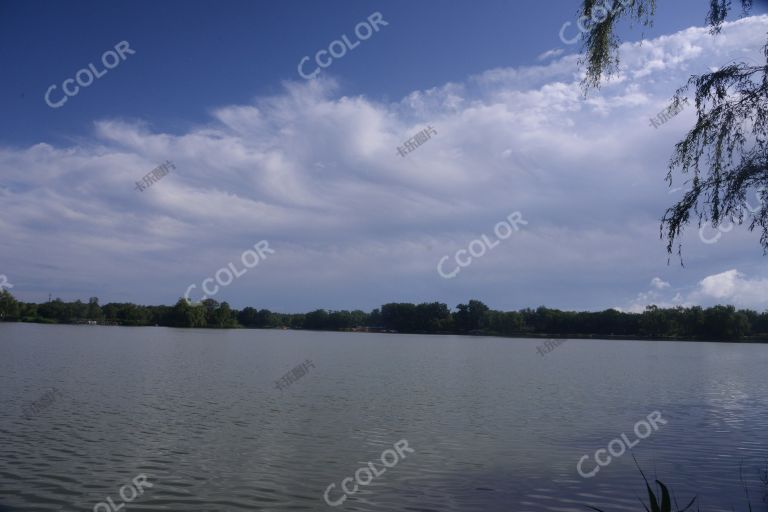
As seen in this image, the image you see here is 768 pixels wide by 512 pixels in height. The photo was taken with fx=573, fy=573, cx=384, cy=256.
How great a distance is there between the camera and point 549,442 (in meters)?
18.8

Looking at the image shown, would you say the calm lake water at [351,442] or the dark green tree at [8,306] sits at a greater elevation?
the dark green tree at [8,306]

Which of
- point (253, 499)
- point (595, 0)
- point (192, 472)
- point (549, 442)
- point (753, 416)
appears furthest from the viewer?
point (753, 416)

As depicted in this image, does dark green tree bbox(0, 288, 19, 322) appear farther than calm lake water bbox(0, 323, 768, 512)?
Yes

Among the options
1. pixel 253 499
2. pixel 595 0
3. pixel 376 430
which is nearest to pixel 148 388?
pixel 376 430

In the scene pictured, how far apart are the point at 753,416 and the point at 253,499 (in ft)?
75.9

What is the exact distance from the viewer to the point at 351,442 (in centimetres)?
1788

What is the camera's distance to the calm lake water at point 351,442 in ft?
41.5

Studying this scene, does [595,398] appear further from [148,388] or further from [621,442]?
[148,388]

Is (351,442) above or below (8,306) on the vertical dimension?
below

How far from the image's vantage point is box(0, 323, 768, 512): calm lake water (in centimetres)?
1265

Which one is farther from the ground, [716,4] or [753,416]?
[716,4]

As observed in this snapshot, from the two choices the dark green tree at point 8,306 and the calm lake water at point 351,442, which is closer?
the calm lake water at point 351,442

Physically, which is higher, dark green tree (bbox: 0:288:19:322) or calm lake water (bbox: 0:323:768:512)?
dark green tree (bbox: 0:288:19:322)

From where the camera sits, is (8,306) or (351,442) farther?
(8,306)
